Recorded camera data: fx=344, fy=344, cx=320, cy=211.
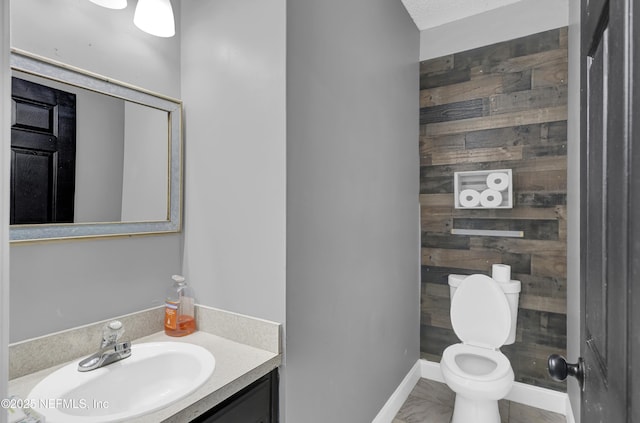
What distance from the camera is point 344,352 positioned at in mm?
1667

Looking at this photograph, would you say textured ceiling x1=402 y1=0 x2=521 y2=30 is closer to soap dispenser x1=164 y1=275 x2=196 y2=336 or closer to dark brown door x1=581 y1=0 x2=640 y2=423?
dark brown door x1=581 y1=0 x2=640 y2=423

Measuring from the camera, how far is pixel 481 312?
7.30 ft

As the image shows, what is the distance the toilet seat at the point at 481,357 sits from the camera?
183 cm

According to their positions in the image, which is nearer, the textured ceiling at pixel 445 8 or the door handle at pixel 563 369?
the door handle at pixel 563 369

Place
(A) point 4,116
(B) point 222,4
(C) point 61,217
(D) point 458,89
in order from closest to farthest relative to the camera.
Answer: (A) point 4,116 → (C) point 61,217 → (B) point 222,4 → (D) point 458,89

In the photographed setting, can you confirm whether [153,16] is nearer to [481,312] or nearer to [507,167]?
[507,167]

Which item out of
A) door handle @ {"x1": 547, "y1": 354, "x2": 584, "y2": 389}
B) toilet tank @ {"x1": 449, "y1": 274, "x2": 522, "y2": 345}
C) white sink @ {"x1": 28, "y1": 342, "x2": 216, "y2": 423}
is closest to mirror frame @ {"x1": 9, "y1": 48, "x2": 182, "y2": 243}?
white sink @ {"x1": 28, "y1": 342, "x2": 216, "y2": 423}

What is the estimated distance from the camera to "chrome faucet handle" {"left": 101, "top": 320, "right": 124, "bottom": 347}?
121cm

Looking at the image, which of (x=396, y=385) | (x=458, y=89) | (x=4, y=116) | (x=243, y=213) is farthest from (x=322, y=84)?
(x=396, y=385)

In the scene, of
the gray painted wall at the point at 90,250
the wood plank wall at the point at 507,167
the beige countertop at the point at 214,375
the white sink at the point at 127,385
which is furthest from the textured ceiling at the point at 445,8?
the white sink at the point at 127,385

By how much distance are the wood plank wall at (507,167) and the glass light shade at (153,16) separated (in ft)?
6.41

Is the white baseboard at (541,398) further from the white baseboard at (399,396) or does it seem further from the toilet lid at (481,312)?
the white baseboard at (399,396)

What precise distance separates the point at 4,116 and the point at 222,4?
1.27 meters

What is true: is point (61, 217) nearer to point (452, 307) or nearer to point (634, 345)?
point (634, 345)
